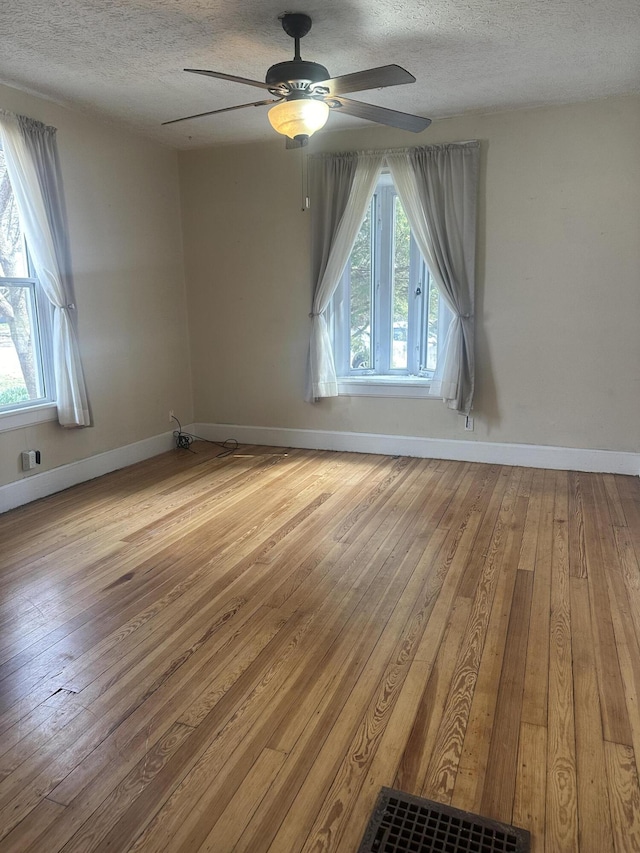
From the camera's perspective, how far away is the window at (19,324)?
3.86 metres

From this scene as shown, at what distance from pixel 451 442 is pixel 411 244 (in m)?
1.68

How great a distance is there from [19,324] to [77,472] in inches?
45.6

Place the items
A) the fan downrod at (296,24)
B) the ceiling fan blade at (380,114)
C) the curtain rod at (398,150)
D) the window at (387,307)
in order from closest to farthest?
the fan downrod at (296,24) → the ceiling fan blade at (380,114) → the curtain rod at (398,150) → the window at (387,307)

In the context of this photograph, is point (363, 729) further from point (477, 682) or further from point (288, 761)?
point (477, 682)

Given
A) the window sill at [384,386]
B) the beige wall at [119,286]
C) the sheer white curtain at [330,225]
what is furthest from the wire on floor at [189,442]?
the window sill at [384,386]

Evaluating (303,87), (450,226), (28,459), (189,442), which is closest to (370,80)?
(303,87)

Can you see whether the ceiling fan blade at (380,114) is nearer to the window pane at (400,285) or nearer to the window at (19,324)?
the window pane at (400,285)

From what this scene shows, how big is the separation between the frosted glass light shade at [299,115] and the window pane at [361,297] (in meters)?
2.06

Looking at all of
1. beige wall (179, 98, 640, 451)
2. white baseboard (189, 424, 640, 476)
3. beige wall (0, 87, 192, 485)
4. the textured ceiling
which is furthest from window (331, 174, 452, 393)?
beige wall (0, 87, 192, 485)

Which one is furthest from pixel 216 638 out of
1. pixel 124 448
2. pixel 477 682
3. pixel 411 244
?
pixel 411 244

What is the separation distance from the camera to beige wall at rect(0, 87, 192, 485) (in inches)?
167

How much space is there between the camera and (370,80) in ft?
8.87

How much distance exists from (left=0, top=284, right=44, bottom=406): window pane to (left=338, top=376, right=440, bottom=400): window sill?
8.01 ft

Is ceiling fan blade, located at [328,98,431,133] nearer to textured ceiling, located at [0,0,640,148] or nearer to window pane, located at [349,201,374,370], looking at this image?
textured ceiling, located at [0,0,640,148]
